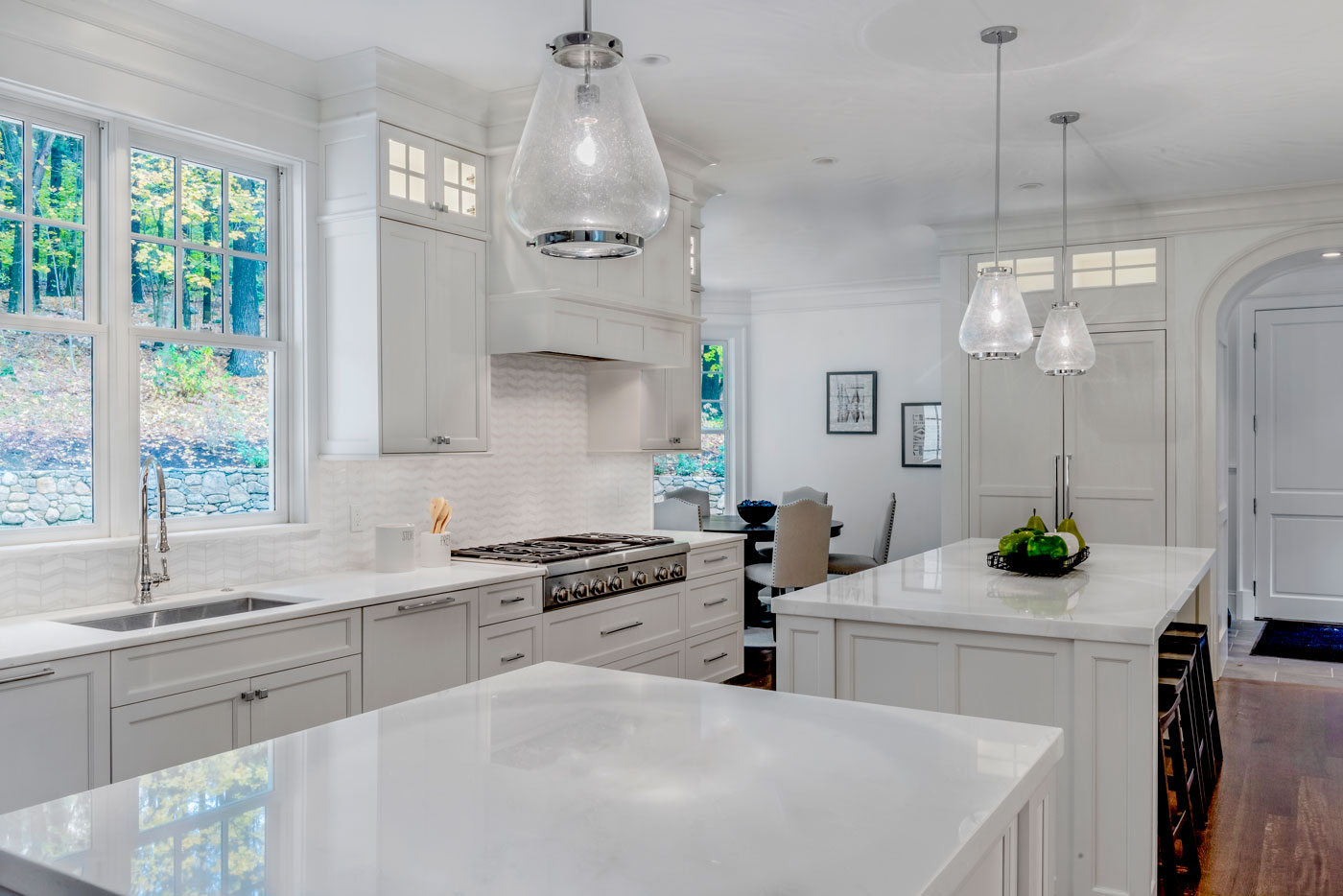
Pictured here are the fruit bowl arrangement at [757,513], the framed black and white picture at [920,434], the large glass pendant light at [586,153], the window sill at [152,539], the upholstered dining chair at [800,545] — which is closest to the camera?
the large glass pendant light at [586,153]

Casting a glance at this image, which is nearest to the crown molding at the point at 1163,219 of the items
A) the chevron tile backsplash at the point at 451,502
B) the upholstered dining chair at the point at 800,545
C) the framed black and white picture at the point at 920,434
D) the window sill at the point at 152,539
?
the upholstered dining chair at the point at 800,545

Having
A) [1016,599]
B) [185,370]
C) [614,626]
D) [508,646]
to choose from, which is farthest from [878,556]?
[185,370]

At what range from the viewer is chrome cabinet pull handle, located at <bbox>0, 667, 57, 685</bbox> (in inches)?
89.7

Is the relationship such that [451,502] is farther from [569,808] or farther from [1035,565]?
[569,808]

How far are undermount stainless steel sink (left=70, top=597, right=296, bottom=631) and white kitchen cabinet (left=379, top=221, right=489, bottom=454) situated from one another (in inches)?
26.5

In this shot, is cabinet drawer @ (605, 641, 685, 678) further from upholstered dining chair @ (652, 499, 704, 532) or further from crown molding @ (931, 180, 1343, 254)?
crown molding @ (931, 180, 1343, 254)

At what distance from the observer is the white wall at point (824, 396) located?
8.41 meters

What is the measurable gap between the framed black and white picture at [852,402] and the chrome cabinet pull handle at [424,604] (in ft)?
18.7

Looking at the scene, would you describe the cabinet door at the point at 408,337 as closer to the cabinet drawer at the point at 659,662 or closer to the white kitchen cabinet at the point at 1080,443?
the cabinet drawer at the point at 659,662

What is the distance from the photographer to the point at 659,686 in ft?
5.81

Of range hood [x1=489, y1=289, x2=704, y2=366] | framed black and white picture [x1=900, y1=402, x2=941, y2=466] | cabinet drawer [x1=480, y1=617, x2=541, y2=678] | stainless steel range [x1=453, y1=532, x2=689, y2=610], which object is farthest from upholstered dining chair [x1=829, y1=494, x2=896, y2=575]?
cabinet drawer [x1=480, y1=617, x2=541, y2=678]

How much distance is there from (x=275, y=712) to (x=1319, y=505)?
7.42 metres

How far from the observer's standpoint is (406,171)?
371cm

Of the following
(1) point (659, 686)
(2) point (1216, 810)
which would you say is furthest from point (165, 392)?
(2) point (1216, 810)
